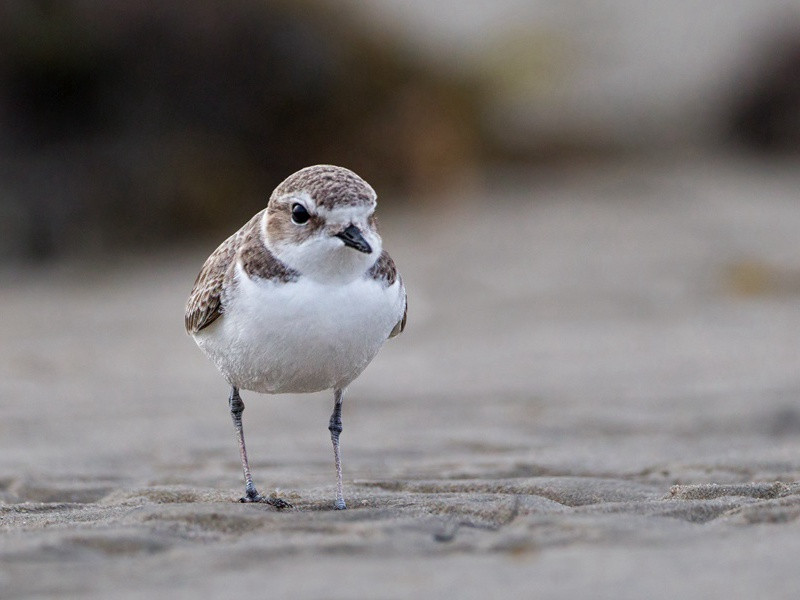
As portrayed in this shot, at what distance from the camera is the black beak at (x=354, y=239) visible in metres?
4.35

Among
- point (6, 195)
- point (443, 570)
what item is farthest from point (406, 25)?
point (443, 570)

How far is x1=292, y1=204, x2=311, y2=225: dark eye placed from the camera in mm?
4512

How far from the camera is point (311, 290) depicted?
448 cm

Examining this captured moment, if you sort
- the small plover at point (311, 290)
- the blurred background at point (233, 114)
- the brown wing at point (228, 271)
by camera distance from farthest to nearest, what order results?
1. the blurred background at point (233, 114)
2. the brown wing at point (228, 271)
3. the small plover at point (311, 290)

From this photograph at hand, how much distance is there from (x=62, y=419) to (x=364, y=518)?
386cm

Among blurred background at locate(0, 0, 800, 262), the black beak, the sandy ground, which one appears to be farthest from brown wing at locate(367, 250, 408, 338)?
blurred background at locate(0, 0, 800, 262)

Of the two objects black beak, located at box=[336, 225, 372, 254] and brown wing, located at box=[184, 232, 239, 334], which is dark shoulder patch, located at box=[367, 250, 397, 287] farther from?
brown wing, located at box=[184, 232, 239, 334]

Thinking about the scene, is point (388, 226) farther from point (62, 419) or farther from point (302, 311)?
point (302, 311)

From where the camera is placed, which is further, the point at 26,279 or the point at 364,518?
the point at 26,279

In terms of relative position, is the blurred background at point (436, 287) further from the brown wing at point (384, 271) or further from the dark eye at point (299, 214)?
the dark eye at point (299, 214)

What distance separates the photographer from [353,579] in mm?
3406

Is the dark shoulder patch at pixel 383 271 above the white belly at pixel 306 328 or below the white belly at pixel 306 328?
above

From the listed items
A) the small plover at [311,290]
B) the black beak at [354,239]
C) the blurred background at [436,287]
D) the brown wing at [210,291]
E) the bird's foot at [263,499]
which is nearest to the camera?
the blurred background at [436,287]

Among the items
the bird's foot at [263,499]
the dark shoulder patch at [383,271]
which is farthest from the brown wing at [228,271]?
the bird's foot at [263,499]
